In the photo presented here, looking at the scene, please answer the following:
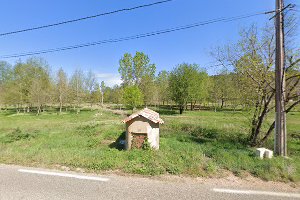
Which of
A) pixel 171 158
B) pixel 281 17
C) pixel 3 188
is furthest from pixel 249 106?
pixel 3 188

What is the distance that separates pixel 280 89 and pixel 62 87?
35.9m

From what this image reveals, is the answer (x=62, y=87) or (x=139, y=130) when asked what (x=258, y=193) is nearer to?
(x=139, y=130)

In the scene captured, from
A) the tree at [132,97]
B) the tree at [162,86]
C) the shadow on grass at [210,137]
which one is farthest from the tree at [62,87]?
the shadow on grass at [210,137]

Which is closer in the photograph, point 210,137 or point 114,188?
point 114,188

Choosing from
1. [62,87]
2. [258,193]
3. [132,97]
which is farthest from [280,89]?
[62,87]

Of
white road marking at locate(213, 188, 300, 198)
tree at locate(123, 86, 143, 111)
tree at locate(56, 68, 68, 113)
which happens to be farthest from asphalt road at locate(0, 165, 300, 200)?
tree at locate(56, 68, 68, 113)

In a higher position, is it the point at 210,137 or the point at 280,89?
the point at 280,89

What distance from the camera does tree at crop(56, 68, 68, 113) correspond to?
34.9 metres

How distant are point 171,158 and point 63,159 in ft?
12.3

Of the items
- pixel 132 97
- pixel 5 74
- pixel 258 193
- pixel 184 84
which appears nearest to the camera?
pixel 258 193

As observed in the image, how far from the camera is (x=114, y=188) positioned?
439 cm

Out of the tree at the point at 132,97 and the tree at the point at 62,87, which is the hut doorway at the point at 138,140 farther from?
the tree at the point at 62,87

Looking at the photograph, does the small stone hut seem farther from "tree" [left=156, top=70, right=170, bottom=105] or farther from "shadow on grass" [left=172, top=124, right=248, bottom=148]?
"tree" [left=156, top=70, right=170, bottom=105]

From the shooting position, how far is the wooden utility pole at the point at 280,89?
6320 millimetres
